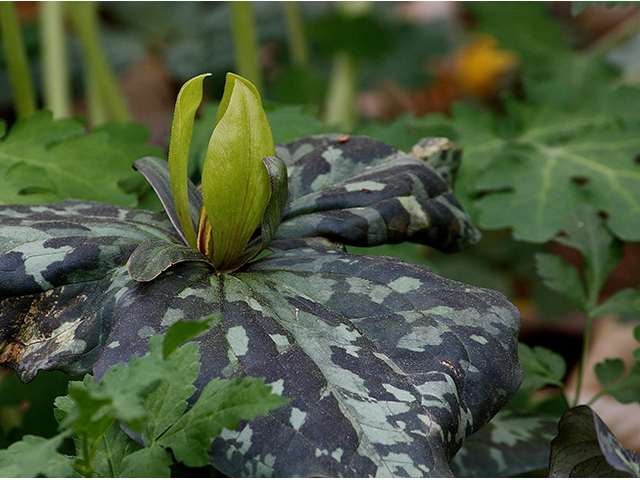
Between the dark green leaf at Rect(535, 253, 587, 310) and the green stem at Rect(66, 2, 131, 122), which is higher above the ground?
the green stem at Rect(66, 2, 131, 122)

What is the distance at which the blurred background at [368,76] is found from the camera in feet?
5.49

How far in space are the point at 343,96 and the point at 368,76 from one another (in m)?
0.81

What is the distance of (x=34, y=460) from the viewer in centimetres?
53

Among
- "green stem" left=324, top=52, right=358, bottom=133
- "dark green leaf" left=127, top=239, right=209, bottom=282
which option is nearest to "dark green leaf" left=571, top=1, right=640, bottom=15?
"dark green leaf" left=127, top=239, right=209, bottom=282

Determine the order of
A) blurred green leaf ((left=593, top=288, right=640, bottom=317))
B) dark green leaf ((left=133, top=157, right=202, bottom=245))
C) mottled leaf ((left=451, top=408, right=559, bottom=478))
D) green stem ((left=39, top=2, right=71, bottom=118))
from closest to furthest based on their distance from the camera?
dark green leaf ((left=133, top=157, right=202, bottom=245))
mottled leaf ((left=451, top=408, right=559, bottom=478))
blurred green leaf ((left=593, top=288, right=640, bottom=317))
green stem ((left=39, top=2, right=71, bottom=118))

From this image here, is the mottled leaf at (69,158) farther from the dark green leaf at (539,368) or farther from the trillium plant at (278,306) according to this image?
the dark green leaf at (539,368)

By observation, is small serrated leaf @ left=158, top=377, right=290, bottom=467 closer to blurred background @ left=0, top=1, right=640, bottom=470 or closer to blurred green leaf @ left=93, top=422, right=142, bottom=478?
blurred green leaf @ left=93, top=422, right=142, bottom=478

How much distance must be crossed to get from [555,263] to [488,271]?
1.48m

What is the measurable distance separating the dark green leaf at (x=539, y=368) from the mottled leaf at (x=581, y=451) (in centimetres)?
24

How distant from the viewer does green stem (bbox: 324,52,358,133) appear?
2381 mm

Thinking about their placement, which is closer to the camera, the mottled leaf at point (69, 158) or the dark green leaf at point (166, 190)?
the dark green leaf at point (166, 190)

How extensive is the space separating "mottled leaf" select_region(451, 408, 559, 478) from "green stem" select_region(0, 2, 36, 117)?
1.57 meters

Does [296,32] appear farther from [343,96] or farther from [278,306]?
[278,306]

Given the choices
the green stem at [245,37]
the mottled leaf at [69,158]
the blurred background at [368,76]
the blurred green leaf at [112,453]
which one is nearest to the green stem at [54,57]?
the blurred background at [368,76]
